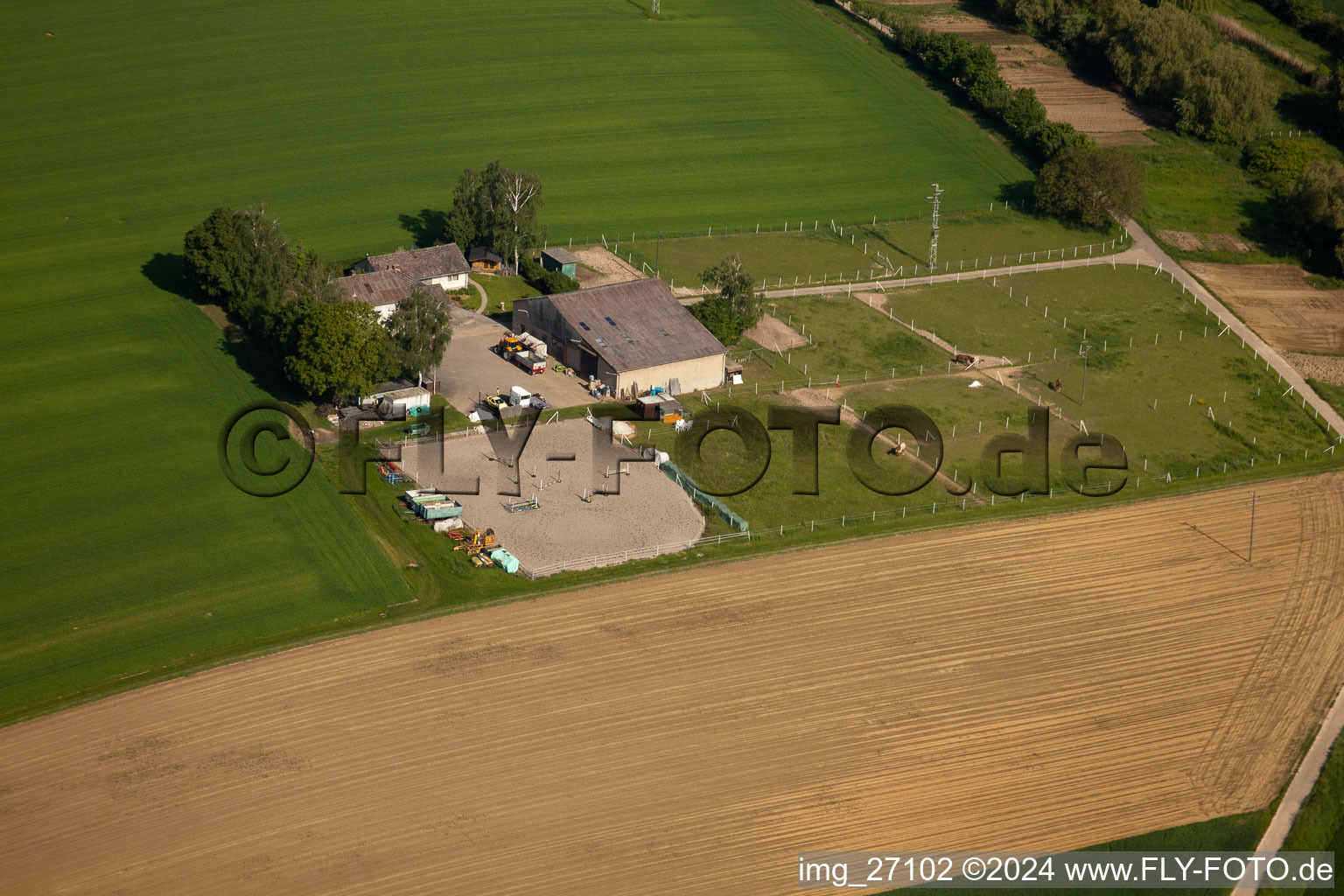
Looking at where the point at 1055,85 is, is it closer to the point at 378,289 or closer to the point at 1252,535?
the point at 1252,535

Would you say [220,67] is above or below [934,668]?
above

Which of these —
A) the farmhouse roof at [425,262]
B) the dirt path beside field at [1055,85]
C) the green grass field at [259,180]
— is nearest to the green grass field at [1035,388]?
the green grass field at [259,180]

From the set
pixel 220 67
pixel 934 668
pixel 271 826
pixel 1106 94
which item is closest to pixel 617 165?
pixel 220 67

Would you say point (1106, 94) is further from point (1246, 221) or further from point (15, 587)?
point (15, 587)

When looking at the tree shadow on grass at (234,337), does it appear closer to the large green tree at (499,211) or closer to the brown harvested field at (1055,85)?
the large green tree at (499,211)

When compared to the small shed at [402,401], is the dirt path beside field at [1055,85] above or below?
above

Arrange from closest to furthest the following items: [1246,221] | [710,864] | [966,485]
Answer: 1. [710,864]
2. [966,485]
3. [1246,221]

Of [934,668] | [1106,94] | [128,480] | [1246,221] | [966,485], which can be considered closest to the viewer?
[934,668]

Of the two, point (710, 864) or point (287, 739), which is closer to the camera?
point (710, 864)
